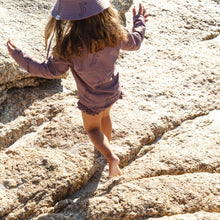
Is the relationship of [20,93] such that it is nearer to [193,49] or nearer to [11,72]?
[11,72]

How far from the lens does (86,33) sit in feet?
6.48

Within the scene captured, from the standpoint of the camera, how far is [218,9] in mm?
4168

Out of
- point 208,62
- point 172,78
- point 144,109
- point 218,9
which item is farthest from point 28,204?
point 218,9

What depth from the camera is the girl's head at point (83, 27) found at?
6.28ft

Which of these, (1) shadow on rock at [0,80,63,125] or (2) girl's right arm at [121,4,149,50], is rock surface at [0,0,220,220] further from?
(2) girl's right arm at [121,4,149,50]

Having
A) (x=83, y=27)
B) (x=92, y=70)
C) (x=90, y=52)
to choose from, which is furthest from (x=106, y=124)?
(x=83, y=27)

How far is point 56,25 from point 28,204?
40.3 inches

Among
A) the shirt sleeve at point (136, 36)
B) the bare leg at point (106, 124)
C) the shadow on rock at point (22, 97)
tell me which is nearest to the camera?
the shirt sleeve at point (136, 36)

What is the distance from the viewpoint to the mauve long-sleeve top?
210 centimetres

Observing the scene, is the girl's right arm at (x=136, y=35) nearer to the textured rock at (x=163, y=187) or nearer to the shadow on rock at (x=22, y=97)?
the textured rock at (x=163, y=187)

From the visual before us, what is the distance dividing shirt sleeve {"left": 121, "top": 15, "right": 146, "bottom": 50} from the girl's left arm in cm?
40

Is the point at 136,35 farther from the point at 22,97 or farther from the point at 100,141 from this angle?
the point at 22,97

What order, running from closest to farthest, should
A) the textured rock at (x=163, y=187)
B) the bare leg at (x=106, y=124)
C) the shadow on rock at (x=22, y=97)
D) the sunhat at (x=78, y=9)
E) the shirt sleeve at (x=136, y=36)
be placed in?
the sunhat at (x=78, y=9) → the textured rock at (x=163, y=187) → the shirt sleeve at (x=136, y=36) → the bare leg at (x=106, y=124) → the shadow on rock at (x=22, y=97)

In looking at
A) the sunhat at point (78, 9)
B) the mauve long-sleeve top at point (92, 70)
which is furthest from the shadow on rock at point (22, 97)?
the sunhat at point (78, 9)
